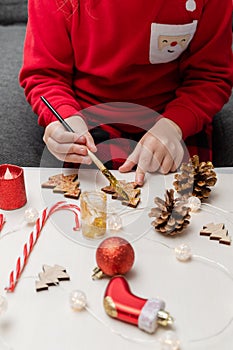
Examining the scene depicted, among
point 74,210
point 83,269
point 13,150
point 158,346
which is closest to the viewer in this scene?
point 158,346

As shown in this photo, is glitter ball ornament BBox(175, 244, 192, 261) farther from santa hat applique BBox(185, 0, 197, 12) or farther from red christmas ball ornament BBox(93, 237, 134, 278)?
santa hat applique BBox(185, 0, 197, 12)

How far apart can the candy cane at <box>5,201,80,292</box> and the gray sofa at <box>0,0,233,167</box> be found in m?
0.15

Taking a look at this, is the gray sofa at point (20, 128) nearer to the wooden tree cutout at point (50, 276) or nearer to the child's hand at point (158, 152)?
the child's hand at point (158, 152)

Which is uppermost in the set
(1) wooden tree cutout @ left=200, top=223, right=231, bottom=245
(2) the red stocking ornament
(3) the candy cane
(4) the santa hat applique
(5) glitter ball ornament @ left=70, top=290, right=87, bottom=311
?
(4) the santa hat applique

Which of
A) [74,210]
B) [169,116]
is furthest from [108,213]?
[169,116]

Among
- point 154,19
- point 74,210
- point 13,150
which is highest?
point 154,19

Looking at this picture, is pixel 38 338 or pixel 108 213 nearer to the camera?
pixel 38 338

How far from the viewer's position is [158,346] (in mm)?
566

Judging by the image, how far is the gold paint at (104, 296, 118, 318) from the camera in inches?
23.3

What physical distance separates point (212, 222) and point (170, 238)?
0.07 meters

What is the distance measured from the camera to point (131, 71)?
3.39ft

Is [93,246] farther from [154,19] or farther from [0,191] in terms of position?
[154,19]

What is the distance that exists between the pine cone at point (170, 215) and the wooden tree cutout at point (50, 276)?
0.49 ft

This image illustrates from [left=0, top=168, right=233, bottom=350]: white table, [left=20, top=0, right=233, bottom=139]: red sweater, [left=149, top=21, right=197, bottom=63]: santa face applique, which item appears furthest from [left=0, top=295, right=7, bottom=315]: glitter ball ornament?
[left=149, top=21, right=197, bottom=63]: santa face applique
